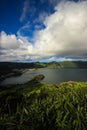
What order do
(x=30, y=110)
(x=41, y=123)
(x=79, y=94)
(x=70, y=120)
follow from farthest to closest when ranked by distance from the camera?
(x=79, y=94), (x=30, y=110), (x=41, y=123), (x=70, y=120)

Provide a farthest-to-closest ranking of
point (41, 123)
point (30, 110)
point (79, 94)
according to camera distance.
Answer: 1. point (79, 94)
2. point (30, 110)
3. point (41, 123)

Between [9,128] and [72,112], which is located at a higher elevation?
[72,112]

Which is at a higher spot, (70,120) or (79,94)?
(79,94)

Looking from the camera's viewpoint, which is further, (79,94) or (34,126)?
(79,94)

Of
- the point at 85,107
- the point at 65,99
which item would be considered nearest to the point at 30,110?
the point at 65,99

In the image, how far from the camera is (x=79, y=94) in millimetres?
4293

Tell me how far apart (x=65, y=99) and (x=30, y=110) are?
2.91 feet

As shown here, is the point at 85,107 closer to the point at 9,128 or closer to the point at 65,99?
the point at 65,99

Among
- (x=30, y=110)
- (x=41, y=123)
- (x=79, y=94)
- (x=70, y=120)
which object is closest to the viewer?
(x=70, y=120)

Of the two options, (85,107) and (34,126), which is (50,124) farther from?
(85,107)

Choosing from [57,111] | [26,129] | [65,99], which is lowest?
[26,129]

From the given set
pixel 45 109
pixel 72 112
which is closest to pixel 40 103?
pixel 45 109

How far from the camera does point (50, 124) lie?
3.68 m

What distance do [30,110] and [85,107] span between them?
1.30 meters
